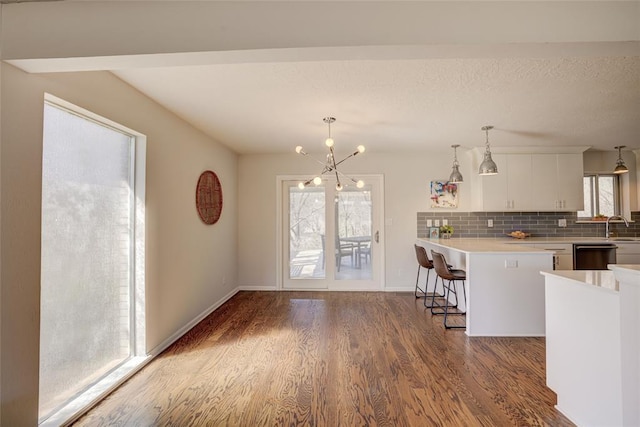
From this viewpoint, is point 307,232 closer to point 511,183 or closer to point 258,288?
point 258,288

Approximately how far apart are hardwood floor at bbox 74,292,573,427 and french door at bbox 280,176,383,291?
1.44 m

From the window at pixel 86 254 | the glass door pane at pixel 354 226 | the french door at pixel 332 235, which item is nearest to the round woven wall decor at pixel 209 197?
the window at pixel 86 254

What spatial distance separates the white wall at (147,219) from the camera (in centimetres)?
159

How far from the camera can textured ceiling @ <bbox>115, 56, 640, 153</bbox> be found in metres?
2.19

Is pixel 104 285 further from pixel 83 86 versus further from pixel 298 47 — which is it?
pixel 298 47

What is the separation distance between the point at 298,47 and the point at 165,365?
258cm

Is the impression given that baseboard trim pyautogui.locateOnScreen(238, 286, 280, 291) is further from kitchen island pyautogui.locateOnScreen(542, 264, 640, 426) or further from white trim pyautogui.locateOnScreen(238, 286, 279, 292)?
kitchen island pyautogui.locateOnScreen(542, 264, 640, 426)

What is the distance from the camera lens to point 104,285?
233 centimetres

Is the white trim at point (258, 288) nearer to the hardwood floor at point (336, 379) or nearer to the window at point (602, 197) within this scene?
the hardwood floor at point (336, 379)

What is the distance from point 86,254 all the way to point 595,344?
312cm

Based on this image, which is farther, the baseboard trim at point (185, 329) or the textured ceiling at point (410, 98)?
the baseboard trim at point (185, 329)

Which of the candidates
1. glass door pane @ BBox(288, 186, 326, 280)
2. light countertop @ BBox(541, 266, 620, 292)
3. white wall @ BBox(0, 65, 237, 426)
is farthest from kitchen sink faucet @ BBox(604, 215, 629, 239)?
white wall @ BBox(0, 65, 237, 426)

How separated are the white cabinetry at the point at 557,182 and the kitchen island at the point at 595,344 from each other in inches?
122

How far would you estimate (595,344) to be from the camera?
1.66 meters
